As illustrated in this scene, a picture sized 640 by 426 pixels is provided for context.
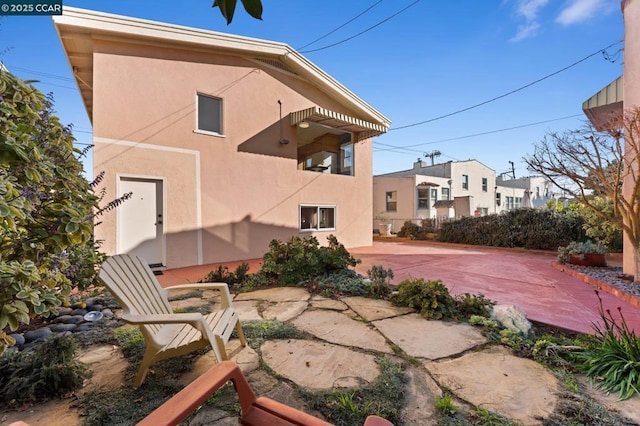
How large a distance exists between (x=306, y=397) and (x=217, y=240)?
231 inches

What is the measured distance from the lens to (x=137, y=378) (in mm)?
1924

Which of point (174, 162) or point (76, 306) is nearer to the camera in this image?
point (76, 306)

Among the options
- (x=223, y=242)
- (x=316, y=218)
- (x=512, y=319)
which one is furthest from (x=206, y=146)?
(x=512, y=319)

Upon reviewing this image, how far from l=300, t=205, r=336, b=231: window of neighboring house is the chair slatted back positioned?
6.38 metres

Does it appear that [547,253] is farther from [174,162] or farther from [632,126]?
[174,162]

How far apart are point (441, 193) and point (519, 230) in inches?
432

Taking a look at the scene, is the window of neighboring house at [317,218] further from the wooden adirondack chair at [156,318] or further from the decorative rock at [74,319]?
the wooden adirondack chair at [156,318]

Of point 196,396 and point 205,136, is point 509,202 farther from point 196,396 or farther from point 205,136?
point 196,396

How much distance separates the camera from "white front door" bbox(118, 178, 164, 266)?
586 centimetres

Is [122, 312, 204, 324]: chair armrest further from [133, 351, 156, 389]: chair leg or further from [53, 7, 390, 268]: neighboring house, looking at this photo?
[53, 7, 390, 268]: neighboring house

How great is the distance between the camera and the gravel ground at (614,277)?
431 centimetres

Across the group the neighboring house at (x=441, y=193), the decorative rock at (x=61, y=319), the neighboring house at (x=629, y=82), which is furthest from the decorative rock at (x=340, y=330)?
the neighboring house at (x=441, y=193)

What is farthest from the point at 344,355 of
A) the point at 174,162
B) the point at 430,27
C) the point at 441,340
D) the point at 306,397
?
the point at 430,27

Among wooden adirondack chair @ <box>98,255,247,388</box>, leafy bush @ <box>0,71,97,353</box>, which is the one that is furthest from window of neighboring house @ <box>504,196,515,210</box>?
leafy bush @ <box>0,71,97,353</box>
